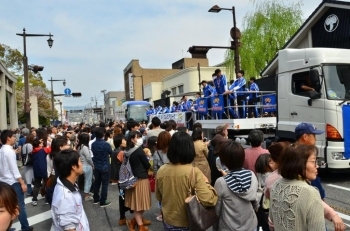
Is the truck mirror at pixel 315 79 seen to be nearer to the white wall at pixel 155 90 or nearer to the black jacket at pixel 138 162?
the black jacket at pixel 138 162

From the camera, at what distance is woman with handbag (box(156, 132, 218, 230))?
307 centimetres

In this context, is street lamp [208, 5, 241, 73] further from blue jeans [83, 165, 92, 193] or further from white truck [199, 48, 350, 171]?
blue jeans [83, 165, 92, 193]

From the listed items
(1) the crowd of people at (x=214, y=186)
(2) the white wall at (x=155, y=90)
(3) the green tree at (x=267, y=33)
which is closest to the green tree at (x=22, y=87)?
(2) the white wall at (x=155, y=90)

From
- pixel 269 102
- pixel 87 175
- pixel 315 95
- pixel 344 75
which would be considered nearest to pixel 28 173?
pixel 87 175

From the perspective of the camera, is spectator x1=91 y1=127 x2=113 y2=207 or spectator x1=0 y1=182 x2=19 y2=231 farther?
spectator x1=91 y1=127 x2=113 y2=207

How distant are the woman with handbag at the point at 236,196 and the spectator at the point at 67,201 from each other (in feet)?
4.15

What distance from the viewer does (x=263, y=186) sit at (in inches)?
140

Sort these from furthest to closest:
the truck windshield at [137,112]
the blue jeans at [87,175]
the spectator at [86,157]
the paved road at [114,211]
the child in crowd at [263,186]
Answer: the truck windshield at [137,112] → the blue jeans at [87,175] → the spectator at [86,157] → the paved road at [114,211] → the child in crowd at [263,186]

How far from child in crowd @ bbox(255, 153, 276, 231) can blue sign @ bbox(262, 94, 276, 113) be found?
6456mm

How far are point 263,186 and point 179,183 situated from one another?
3.51ft

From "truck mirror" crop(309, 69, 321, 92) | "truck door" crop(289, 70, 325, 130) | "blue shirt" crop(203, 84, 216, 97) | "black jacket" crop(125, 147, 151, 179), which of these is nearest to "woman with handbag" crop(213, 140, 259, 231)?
"black jacket" crop(125, 147, 151, 179)

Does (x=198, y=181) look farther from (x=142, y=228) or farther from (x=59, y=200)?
(x=142, y=228)

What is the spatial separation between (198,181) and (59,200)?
1.28 metres

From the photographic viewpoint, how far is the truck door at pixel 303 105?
22.5ft
